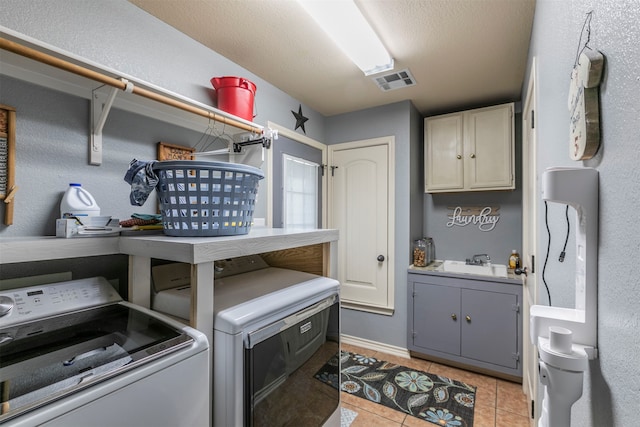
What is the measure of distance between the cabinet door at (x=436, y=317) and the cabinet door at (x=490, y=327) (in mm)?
62

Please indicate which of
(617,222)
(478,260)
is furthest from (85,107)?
(478,260)

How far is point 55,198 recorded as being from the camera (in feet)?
4.01

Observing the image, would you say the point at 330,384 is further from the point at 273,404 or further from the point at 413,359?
the point at 413,359

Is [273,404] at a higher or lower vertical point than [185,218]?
lower

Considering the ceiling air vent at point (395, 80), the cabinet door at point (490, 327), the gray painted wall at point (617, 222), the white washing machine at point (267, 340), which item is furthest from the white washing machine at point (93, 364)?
the cabinet door at point (490, 327)

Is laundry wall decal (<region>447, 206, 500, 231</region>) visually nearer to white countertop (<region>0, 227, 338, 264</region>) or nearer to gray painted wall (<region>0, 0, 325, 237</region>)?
white countertop (<region>0, 227, 338, 264</region>)

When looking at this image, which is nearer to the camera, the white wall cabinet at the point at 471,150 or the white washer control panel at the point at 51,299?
the white washer control panel at the point at 51,299

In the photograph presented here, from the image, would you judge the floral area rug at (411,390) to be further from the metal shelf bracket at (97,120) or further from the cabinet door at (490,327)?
the metal shelf bracket at (97,120)

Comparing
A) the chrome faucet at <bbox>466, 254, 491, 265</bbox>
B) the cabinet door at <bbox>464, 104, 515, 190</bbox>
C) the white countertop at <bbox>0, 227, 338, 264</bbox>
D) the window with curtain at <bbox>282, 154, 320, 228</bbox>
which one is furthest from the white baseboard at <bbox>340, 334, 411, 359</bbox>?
the white countertop at <bbox>0, 227, 338, 264</bbox>

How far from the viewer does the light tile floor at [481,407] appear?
1.89m

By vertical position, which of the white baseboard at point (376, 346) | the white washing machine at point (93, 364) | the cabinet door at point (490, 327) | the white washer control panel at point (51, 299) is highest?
the white washer control panel at point (51, 299)

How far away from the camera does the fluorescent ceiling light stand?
57.9 inches

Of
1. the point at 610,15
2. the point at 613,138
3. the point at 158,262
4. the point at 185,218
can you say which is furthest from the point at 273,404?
the point at 610,15

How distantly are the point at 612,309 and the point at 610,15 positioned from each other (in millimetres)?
519
